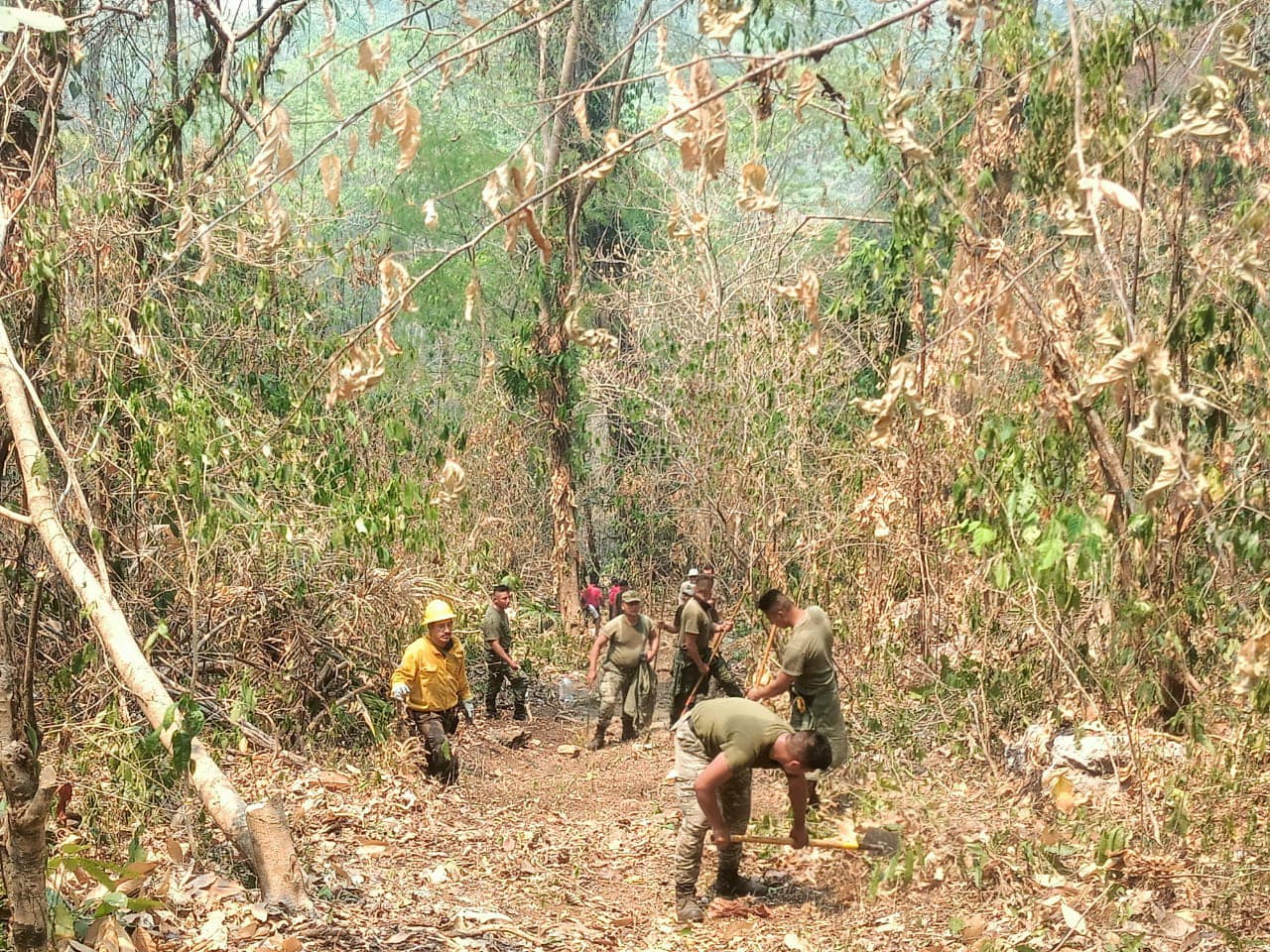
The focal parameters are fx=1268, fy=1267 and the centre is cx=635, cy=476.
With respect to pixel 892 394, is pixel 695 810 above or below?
below

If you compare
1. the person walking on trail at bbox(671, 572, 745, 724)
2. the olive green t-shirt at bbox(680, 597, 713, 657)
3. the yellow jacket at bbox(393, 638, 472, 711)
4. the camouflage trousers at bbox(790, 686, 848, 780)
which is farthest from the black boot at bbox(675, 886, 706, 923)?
the olive green t-shirt at bbox(680, 597, 713, 657)

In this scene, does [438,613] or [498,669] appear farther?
[498,669]

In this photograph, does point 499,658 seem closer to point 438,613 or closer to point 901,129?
point 438,613

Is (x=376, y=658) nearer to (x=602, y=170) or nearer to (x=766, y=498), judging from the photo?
(x=766, y=498)

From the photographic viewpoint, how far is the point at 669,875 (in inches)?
309

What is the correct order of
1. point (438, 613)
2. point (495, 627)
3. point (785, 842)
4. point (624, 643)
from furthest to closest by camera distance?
point (495, 627) → point (624, 643) → point (438, 613) → point (785, 842)

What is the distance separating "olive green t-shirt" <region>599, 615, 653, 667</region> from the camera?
38.8 ft

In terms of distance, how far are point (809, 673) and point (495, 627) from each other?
4902 mm

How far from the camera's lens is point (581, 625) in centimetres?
1738

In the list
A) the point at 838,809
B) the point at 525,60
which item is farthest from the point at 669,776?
the point at 525,60

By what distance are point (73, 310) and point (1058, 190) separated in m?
6.67

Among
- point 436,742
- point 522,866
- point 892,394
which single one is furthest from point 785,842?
point 892,394

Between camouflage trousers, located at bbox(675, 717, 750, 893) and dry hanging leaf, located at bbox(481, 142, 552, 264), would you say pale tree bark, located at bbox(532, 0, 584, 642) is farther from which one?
dry hanging leaf, located at bbox(481, 142, 552, 264)

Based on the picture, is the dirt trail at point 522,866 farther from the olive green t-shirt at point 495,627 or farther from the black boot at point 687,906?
the olive green t-shirt at point 495,627
